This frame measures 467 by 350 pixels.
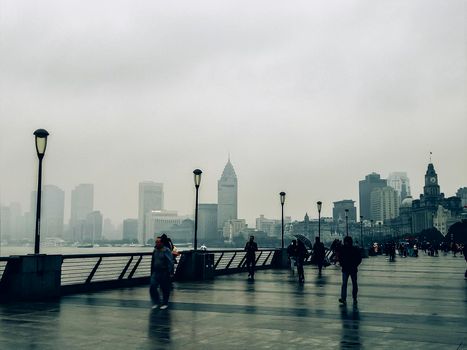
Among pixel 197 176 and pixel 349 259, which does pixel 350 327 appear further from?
pixel 197 176

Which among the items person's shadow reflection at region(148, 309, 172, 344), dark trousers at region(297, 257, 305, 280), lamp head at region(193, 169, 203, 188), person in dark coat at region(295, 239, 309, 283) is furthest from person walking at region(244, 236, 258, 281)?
person's shadow reflection at region(148, 309, 172, 344)

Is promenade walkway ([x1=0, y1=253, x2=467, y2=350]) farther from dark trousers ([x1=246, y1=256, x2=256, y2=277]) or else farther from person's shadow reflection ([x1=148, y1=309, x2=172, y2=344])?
dark trousers ([x1=246, y1=256, x2=256, y2=277])

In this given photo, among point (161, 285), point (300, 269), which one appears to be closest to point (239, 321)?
point (161, 285)

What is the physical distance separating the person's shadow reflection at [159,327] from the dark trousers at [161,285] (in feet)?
2.93

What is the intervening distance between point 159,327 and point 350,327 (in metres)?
3.65

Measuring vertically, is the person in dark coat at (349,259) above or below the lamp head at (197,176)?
below

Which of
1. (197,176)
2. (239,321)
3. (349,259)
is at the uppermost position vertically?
(197,176)

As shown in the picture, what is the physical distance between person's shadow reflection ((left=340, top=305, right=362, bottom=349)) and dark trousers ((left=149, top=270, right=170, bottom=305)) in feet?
14.1

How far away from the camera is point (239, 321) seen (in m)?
11.0

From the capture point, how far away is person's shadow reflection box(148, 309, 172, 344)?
9.04 meters

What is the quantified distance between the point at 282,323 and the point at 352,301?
178 inches

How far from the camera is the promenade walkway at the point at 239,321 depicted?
8.73 m

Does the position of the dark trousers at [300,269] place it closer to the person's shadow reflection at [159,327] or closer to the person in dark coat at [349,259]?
the person in dark coat at [349,259]

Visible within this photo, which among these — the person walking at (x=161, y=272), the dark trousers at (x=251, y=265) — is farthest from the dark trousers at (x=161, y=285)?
the dark trousers at (x=251, y=265)
